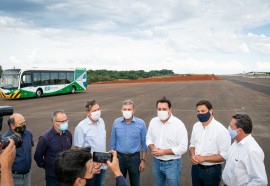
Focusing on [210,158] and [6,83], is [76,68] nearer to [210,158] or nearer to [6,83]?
[6,83]

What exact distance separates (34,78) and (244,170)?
2573cm

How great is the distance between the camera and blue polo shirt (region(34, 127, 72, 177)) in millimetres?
4494

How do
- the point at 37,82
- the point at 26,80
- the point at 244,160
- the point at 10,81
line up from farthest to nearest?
the point at 37,82, the point at 26,80, the point at 10,81, the point at 244,160

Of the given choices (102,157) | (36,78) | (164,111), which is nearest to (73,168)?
(102,157)

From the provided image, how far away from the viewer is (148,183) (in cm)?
623

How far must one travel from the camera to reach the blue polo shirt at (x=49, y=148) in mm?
4494

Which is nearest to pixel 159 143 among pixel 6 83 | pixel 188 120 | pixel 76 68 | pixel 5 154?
pixel 5 154

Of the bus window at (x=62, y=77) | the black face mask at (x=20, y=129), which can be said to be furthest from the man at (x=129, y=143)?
the bus window at (x=62, y=77)

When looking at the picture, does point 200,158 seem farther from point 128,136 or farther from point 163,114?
point 128,136

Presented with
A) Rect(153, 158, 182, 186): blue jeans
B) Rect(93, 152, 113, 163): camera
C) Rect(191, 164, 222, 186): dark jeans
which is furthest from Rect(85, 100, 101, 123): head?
Rect(93, 152, 113, 163): camera

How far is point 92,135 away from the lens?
198 inches

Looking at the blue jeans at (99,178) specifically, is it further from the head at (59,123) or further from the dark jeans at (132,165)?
the head at (59,123)

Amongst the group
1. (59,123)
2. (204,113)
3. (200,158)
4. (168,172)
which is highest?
(204,113)

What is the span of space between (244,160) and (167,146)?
4.84ft
